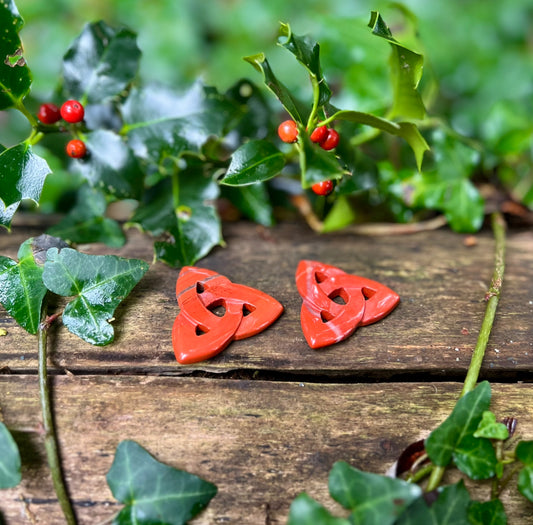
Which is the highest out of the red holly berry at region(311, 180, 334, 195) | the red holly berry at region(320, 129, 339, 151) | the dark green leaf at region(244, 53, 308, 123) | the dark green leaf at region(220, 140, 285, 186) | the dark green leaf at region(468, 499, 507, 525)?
the dark green leaf at region(244, 53, 308, 123)

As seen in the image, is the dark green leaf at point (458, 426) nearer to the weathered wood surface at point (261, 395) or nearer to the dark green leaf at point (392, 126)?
the weathered wood surface at point (261, 395)

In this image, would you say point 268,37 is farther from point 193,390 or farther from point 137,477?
point 137,477

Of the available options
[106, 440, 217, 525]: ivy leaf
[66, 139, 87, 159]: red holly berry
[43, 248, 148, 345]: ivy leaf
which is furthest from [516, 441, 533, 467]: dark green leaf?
[66, 139, 87, 159]: red holly berry

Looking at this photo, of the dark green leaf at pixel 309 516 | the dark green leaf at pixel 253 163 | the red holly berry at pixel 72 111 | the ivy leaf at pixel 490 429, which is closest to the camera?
the dark green leaf at pixel 309 516

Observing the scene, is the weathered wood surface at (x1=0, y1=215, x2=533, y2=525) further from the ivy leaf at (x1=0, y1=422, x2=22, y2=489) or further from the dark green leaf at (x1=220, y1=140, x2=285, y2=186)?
the dark green leaf at (x1=220, y1=140, x2=285, y2=186)

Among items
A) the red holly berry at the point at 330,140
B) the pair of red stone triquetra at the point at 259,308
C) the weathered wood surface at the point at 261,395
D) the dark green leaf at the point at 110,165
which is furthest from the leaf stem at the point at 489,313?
the dark green leaf at the point at 110,165

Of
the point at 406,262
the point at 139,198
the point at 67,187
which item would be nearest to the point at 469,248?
the point at 406,262

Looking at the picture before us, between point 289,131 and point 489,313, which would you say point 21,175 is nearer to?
point 289,131
